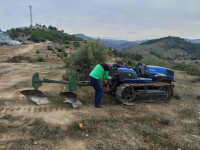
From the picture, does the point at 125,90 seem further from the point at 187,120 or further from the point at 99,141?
the point at 99,141

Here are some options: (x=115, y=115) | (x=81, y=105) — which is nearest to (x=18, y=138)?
(x=81, y=105)

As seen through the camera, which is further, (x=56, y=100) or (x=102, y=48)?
(x=102, y=48)

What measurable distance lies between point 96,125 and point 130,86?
2547mm

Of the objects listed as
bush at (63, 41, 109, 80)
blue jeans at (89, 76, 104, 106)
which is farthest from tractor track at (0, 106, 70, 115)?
bush at (63, 41, 109, 80)

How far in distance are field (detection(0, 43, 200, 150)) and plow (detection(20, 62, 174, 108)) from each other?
0.32m

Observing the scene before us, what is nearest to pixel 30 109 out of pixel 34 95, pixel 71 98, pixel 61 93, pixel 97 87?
pixel 34 95

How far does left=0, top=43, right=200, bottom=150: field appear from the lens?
4.11m

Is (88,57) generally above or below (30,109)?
above

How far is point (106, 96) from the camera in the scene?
310 inches

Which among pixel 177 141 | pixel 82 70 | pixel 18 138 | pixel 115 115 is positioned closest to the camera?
pixel 18 138

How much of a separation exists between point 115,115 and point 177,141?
2.12m

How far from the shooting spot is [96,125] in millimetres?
5012

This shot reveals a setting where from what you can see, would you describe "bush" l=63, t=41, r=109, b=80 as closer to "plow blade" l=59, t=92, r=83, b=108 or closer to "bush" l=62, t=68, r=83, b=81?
"bush" l=62, t=68, r=83, b=81

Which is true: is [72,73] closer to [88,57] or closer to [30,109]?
[88,57]
